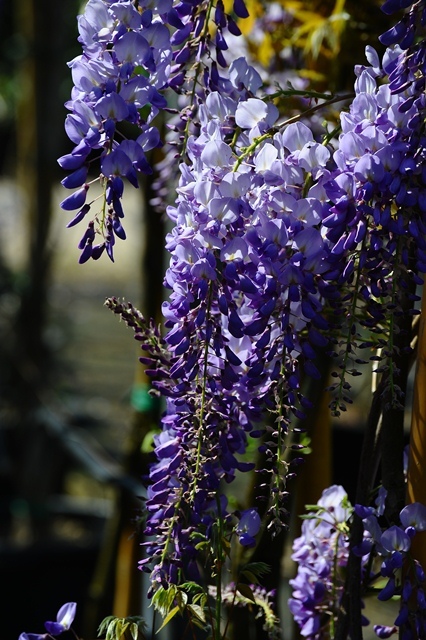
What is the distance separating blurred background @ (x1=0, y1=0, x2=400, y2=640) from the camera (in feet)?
4.33

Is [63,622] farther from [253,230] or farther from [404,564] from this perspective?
[253,230]

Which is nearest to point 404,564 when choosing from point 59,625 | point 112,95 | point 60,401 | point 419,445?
point 419,445

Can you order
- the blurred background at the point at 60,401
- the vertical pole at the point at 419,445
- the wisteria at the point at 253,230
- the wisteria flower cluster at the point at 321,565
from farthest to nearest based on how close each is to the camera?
the blurred background at the point at 60,401, the wisteria flower cluster at the point at 321,565, the vertical pole at the point at 419,445, the wisteria at the point at 253,230

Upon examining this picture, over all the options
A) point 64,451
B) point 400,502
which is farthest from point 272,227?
point 64,451

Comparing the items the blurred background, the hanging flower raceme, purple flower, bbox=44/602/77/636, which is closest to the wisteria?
the hanging flower raceme

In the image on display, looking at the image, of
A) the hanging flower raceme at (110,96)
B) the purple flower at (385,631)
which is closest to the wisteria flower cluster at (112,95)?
the hanging flower raceme at (110,96)

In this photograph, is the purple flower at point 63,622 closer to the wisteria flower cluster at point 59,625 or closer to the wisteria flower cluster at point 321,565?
the wisteria flower cluster at point 59,625

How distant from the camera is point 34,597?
2.51 m

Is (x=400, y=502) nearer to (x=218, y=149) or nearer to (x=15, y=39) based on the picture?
(x=218, y=149)

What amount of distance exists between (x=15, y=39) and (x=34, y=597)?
211 centimetres

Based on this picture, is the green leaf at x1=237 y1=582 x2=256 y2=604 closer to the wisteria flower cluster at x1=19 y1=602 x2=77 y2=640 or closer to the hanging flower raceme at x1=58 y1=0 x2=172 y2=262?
the wisteria flower cluster at x1=19 y1=602 x2=77 y2=640

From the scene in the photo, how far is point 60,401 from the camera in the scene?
3.25 metres

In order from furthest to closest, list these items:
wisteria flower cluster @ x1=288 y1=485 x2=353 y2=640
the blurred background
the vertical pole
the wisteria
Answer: the blurred background → wisteria flower cluster @ x1=288 y1=485 x2=353 y2=640 → the vertical pole → the wisteria

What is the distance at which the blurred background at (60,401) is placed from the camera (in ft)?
4.33
